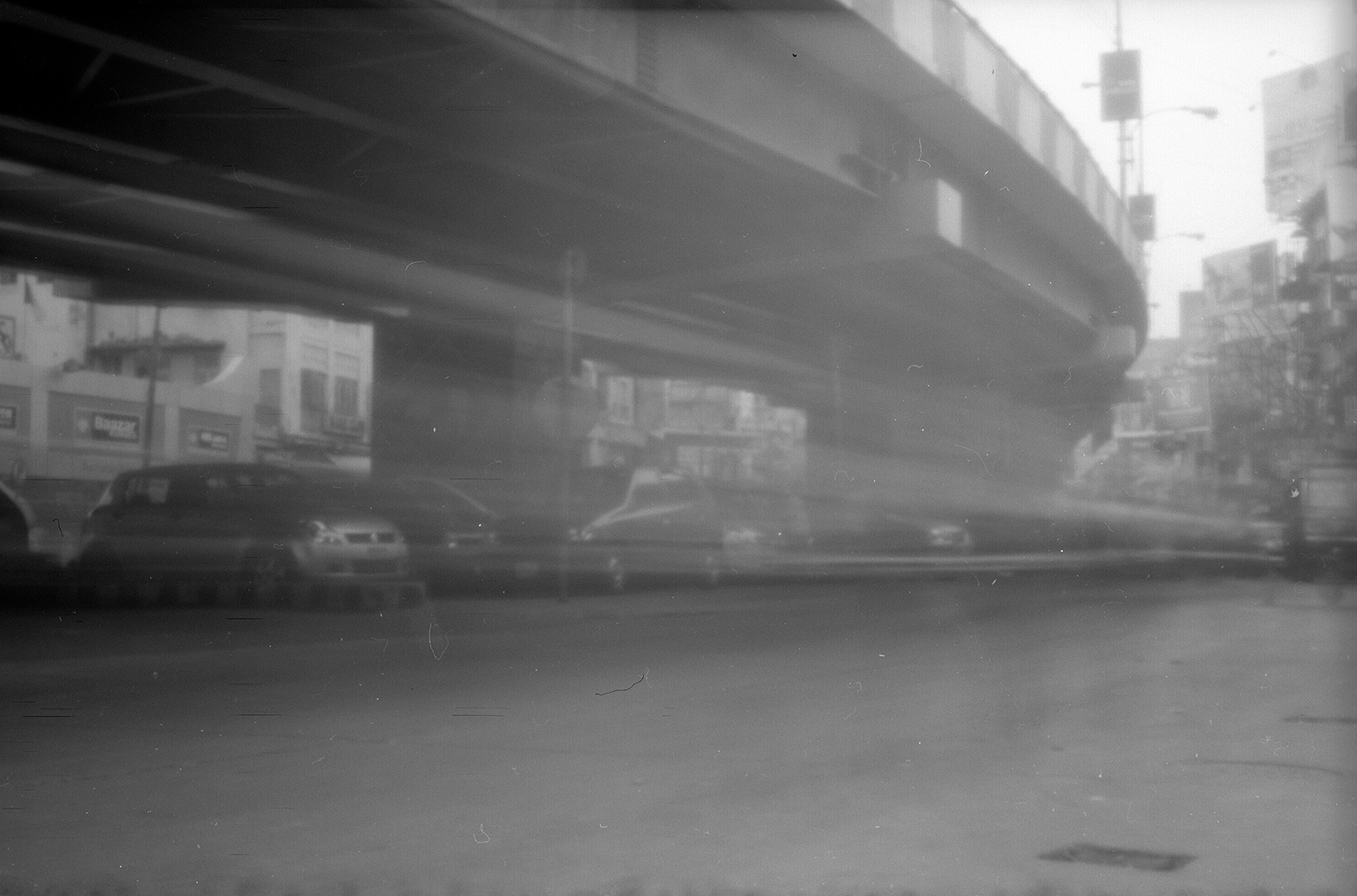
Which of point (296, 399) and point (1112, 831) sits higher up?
point (296, 399)

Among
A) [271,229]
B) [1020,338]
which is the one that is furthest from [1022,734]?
[1020,338]

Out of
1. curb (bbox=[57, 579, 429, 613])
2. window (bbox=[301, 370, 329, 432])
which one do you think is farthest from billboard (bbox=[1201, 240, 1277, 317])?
window (bbox=[301, 370, 329, 432])

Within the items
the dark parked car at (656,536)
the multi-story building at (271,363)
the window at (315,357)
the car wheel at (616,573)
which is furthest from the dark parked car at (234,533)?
the car wheel at (616,573)

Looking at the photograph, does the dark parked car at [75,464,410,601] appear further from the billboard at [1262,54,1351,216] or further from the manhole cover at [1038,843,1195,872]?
the billboard at [1262,54,1351,216]

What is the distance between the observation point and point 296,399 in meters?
9.92

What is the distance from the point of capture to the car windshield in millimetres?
5020

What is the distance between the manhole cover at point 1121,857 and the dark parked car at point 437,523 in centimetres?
808

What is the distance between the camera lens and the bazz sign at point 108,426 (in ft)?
28.6

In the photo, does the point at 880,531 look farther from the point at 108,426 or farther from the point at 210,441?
the point at 108,426

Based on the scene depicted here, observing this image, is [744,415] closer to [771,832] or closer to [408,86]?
[408,86]

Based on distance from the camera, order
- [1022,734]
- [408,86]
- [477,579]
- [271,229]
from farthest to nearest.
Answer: [477,579] < [271,229] < [408,86] < [1022,734]

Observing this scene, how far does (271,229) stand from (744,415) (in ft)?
17.1

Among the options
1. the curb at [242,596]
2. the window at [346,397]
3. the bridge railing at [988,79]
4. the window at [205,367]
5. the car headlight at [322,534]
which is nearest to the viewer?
the window at [205,367]

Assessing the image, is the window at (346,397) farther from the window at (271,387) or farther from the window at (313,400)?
the window at (271,387)
